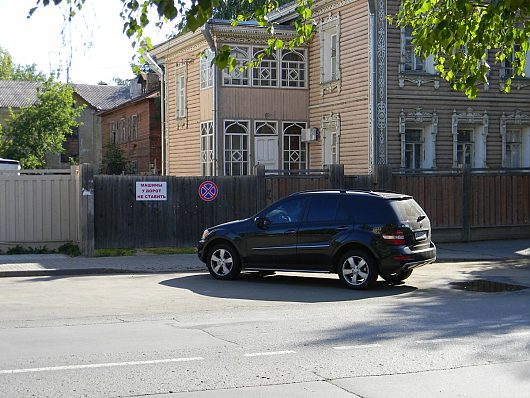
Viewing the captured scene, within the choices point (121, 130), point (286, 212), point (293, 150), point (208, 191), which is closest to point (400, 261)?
point (286, 212)

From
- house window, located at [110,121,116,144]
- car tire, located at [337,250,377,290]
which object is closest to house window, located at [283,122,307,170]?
car tire, located at [337,250,377,290]

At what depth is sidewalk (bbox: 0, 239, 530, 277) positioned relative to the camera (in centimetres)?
1683

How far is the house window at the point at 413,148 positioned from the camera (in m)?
26.2

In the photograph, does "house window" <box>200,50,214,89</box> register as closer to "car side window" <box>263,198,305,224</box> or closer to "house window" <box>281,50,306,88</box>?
"house window" <box>281,50,306,88</box>

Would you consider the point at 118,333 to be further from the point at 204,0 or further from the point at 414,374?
the point at 204,0

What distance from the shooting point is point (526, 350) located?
8.55m

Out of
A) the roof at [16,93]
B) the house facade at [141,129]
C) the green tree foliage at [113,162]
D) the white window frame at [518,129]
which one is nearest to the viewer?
the white window frame at [518,129]

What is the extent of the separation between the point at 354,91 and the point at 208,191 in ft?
25.5

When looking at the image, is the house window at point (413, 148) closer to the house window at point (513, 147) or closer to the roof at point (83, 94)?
the house window at point (513, 147)

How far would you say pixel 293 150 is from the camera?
29.3 meters

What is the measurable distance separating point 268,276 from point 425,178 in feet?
26.7

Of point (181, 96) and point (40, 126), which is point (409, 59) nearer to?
point (181, 96)

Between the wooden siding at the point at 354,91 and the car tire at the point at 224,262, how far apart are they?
36.9 ft

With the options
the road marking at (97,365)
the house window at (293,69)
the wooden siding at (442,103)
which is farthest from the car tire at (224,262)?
the house window at (293,69)
